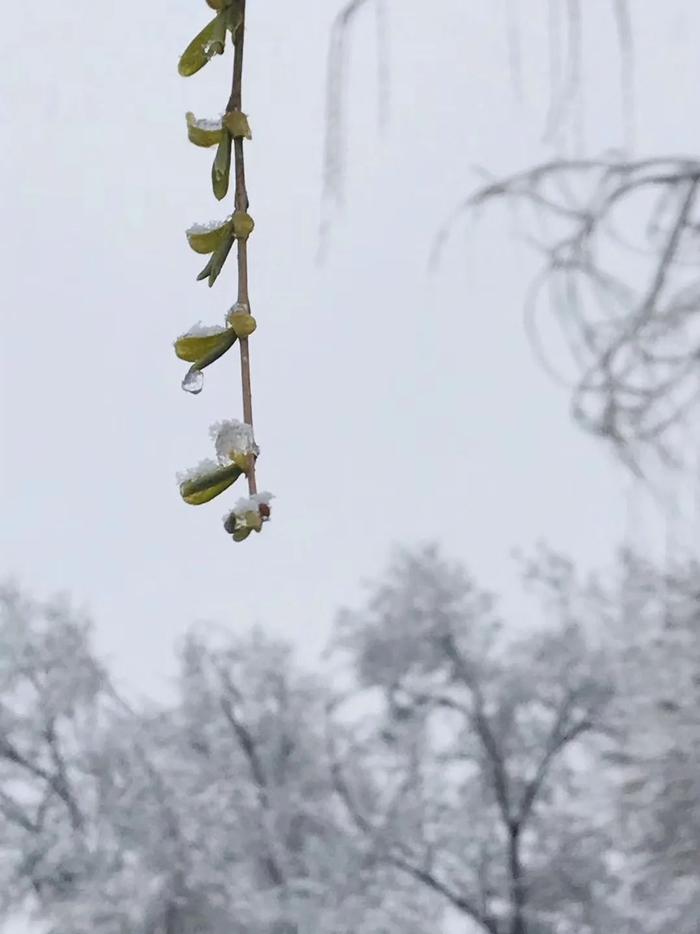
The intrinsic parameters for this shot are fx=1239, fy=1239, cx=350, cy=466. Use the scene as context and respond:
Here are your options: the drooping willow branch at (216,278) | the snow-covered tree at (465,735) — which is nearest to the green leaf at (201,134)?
the drooping willow branch at (216,278)

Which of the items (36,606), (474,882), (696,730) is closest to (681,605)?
(696,730)

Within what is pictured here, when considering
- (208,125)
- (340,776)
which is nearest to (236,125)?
(208,125)

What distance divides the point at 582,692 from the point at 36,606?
1589 millimetres

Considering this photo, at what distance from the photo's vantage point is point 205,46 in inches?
8.5

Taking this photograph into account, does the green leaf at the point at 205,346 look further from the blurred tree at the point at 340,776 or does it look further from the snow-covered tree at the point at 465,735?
the snow-covered tree at the point at 465,735

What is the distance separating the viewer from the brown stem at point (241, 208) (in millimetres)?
187

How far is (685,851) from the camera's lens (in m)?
2.22

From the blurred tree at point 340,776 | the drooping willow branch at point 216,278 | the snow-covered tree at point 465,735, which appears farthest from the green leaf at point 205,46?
the snow-covered tree at point 465,735

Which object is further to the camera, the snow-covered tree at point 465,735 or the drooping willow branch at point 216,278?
the snow-covered tree at point 465,735

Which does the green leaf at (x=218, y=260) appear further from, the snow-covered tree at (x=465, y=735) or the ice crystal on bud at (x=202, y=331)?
the snow-covered tree at (x=465, y=735)

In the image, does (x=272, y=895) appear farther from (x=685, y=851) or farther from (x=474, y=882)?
(x=685, y=851)

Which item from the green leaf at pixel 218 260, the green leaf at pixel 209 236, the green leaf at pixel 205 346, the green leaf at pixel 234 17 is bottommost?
the green leaf at pixel 205 346

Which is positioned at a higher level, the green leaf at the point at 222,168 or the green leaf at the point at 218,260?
the green leaf at the point at 222,168

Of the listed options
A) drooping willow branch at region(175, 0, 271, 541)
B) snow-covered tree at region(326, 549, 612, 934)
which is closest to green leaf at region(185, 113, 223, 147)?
drooping willow branch at region(175, 0, 271, 541)
